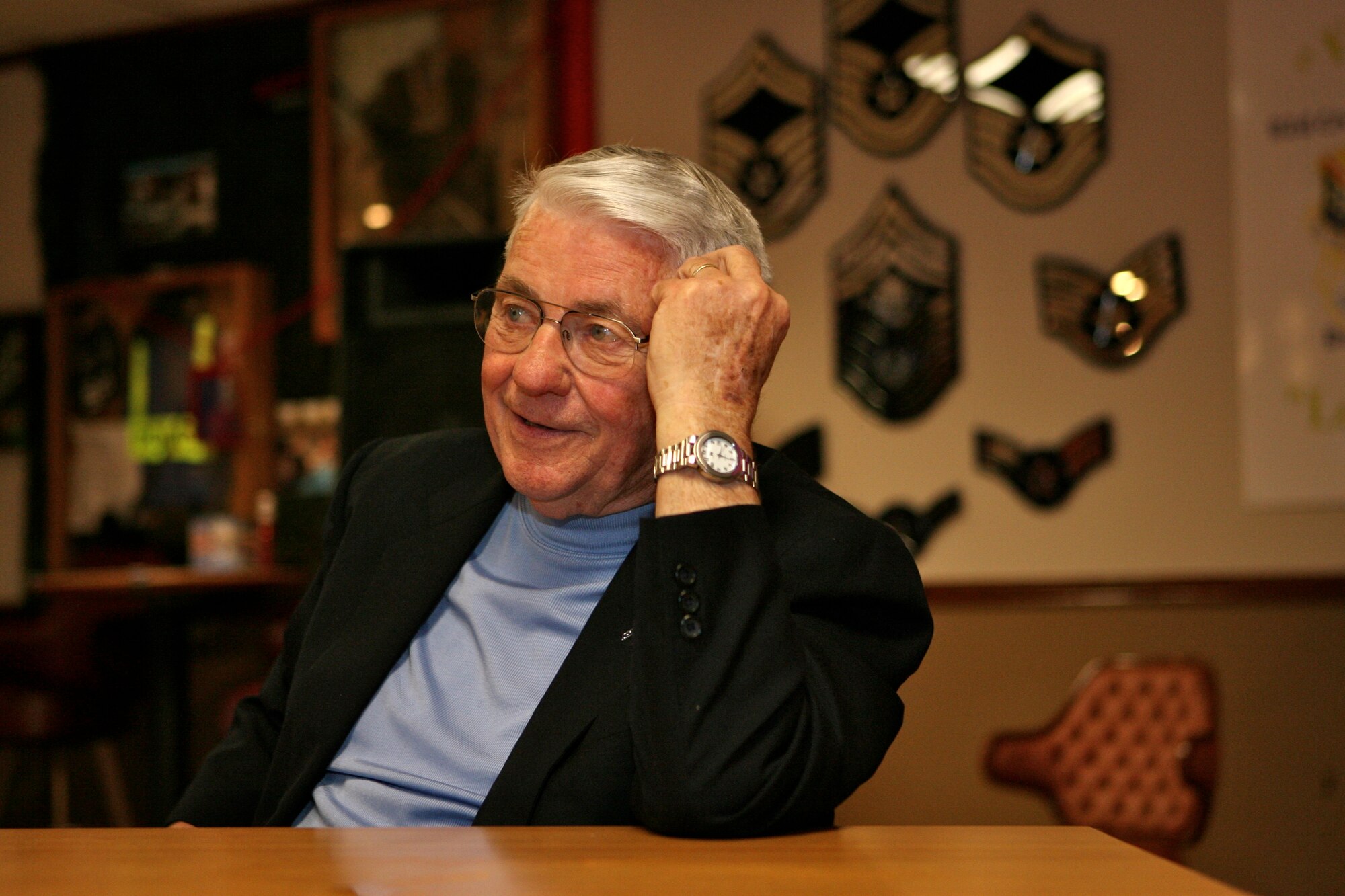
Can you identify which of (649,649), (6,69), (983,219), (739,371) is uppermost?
(6,69)

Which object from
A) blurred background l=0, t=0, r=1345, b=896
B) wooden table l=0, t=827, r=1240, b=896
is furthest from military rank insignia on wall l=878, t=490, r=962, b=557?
wooden table l=0, t=827, r=1240, b=896

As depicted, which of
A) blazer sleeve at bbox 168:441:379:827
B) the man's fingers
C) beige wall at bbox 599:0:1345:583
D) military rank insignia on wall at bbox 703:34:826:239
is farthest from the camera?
military rank insignia on wall at bbox 703:34:826:239

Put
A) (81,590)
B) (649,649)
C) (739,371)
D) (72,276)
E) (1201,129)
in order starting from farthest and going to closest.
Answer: (72,276) → (81,590) → (1201,129) → (739,371) → (649,649)

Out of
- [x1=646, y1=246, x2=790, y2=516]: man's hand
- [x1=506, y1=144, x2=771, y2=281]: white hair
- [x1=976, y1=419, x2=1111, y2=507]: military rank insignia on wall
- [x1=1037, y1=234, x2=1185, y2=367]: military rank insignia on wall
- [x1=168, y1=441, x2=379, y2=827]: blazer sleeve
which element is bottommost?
[x1=168, y1=441, x2=379, y2=827]: blazer sleeve

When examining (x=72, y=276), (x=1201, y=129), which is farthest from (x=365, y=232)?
(x=1201, y=129)

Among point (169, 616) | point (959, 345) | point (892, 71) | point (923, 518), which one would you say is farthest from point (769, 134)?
point (169, 616)

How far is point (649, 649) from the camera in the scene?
1.10 metres

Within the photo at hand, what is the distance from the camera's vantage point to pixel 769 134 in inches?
162

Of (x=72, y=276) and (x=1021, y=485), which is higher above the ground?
(x=72, y=276)

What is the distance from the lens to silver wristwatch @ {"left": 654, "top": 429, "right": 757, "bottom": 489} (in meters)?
1.15

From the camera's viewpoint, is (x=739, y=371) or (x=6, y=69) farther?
(x=6, y=69)

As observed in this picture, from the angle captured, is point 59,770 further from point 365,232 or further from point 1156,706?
point 1156,706

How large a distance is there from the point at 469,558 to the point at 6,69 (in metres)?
5.11

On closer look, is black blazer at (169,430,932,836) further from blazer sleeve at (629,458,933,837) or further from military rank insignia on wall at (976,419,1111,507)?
military rank insignia on wall at (976,419,1111,507)
